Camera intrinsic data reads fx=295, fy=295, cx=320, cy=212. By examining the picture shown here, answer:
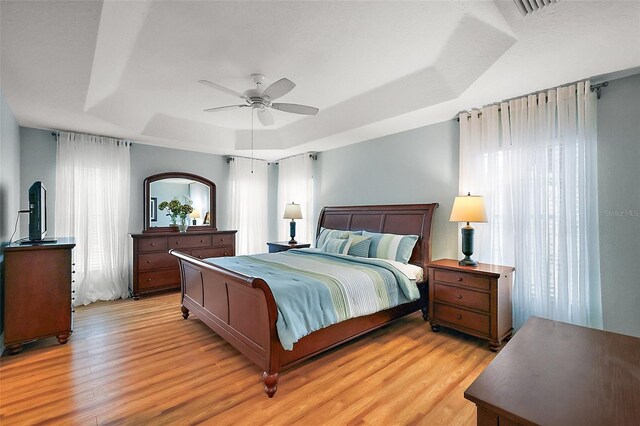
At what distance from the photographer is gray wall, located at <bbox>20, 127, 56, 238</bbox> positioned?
4.04 meters

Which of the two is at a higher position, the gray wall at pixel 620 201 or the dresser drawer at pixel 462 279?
the gray wall at pixel 620 201

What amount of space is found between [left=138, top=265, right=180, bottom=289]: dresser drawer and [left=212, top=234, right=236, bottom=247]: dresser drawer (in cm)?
78

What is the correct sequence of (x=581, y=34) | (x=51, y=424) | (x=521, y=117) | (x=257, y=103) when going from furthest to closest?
(x=521, y=117), (x=257, y=103), (x=581, y=34), (x=51, y=424)

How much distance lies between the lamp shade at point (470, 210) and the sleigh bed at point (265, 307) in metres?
0.63

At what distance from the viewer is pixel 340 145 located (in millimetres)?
5152

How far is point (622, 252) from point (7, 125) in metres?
6.20

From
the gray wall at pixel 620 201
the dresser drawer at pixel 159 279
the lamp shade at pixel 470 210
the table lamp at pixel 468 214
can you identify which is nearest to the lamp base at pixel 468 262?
the table lamp at pixel 468 214

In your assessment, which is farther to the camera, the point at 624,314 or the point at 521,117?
the point at 521,117

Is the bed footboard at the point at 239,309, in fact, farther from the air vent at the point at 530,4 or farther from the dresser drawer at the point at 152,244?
the air vent at the point at 530,4

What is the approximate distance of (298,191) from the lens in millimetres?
5969

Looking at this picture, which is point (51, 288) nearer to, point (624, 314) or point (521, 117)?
point (521, 117)

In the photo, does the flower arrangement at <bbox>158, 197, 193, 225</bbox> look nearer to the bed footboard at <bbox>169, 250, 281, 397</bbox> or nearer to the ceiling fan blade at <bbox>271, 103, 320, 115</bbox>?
the bed footboard at <bbox>169, 250, 281, 397</bbox>

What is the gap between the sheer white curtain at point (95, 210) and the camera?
14.0ft

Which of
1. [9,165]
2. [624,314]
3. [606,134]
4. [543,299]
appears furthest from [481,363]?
[9,165]
